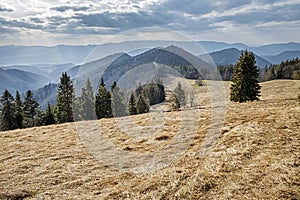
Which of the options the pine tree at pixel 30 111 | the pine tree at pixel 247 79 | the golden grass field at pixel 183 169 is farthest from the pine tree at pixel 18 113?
the pine tree at pixel 247 79

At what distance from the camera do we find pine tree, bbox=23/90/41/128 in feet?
208

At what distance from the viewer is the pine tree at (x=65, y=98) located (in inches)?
2280

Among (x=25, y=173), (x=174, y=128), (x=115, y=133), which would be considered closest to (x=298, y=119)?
(x=174, y=128)

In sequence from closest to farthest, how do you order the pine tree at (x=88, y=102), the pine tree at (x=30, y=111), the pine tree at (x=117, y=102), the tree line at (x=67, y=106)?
the tree line at (x=67, y=106)
the pine tree at (x=30, y=111)
the pine tree at (x=88, y=102)
the pine tree at (x=117, y=102)

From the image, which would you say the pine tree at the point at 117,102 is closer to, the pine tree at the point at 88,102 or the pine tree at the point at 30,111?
the pine tree at the point at 88,102

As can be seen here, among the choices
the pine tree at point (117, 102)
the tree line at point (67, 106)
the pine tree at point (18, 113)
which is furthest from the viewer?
the pine tree at point (117, 102)

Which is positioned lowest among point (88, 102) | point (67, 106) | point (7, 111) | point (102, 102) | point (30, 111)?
point (30, 111)

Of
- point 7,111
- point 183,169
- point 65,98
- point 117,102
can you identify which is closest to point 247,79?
point 183,169

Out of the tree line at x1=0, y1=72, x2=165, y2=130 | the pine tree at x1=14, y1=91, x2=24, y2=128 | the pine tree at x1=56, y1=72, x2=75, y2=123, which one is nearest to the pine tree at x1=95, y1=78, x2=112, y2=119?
the tree line at x1=0, y1=72, x2=165, y2=130

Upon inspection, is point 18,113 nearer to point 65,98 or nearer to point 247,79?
point 65,98

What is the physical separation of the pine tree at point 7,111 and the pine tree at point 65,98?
12.7 m

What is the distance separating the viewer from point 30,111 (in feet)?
218

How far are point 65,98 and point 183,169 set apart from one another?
51078 mm

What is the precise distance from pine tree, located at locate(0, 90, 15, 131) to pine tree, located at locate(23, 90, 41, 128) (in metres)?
3.19
